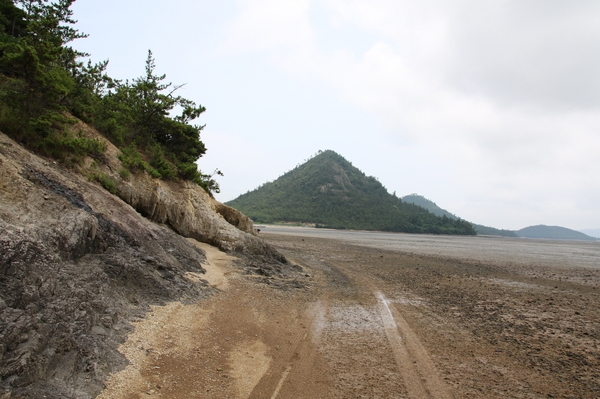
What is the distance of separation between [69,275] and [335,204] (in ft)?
448

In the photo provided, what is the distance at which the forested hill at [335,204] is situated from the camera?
5059 inches

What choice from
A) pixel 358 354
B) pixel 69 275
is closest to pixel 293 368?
pixel 358 354

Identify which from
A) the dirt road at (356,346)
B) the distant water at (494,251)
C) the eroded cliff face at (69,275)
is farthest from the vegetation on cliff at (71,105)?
the distant water at (494,251)

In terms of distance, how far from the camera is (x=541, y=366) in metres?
7.28

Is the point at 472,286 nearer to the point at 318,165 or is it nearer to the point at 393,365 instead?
the point at 393,365

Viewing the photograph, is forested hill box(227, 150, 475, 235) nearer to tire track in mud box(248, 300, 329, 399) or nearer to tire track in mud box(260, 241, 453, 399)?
tire track in mud box(260, 241, 453, 399)

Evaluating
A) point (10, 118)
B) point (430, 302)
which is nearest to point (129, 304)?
point (10, 118)

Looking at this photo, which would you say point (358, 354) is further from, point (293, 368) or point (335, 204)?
point (335, 204)

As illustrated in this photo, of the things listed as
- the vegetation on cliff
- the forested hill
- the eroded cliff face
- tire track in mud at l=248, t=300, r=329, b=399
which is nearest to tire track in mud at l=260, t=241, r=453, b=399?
tire track in mud at l=248, t=300, r=329, b=399

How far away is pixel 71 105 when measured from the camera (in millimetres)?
13906

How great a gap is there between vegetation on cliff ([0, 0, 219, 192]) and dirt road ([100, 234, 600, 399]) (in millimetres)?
6845

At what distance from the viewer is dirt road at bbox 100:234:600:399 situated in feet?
19.0

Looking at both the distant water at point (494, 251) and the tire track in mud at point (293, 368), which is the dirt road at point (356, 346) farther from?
the distant water at point (494, 251)

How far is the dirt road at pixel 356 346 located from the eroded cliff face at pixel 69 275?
61 cm
